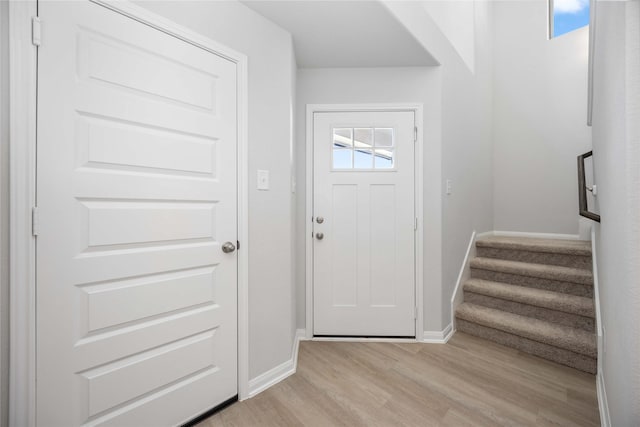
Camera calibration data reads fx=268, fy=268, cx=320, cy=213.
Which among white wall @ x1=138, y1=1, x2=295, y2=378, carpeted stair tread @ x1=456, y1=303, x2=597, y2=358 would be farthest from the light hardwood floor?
white wall @ x1=138, y1=1, x2=295, y2=378

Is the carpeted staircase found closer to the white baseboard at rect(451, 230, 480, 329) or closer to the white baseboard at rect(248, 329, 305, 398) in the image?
the white baseboard at rect(451, 230, 480, 329)

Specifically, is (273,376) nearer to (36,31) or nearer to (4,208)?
(4,208)

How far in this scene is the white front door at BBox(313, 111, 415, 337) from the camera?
7.43 ft

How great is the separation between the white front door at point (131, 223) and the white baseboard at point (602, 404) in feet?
6.25

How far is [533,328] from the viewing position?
6.67 feet

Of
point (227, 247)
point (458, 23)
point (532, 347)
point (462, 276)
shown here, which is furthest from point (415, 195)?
point (458, 23)

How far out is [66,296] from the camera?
3.49 ft

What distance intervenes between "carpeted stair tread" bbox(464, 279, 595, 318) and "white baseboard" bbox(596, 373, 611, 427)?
1.56ft

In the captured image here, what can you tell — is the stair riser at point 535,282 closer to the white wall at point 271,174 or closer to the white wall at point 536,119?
the white wall at point 536,119

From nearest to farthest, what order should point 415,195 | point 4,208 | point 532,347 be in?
point 4,208 → point 532,347 → point 415,195

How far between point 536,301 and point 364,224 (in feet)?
4.91

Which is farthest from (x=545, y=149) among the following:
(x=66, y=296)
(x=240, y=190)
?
(x=66, y=296)

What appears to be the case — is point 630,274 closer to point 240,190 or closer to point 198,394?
point 240,190

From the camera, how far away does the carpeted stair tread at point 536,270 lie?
83.0 inches
